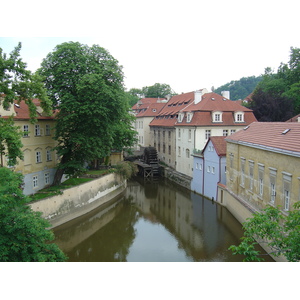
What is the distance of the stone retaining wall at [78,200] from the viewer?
17531 millimetres

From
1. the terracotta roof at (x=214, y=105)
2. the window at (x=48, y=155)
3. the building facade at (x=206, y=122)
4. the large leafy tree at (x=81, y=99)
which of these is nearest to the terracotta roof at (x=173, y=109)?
the terracotta roof at (x=214, y=105)

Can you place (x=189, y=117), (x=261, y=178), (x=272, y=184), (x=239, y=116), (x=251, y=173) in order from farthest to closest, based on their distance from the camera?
1. (x=189, y=117)
2. (x=239, y=116)
3. (x=251, y=173)
4. (x=261, y=178)
5. (x=272, y=184)

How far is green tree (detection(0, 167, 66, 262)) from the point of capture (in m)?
8.13

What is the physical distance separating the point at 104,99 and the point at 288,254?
1627 centimetres

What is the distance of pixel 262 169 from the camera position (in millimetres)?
15086

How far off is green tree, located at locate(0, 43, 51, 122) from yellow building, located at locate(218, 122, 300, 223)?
10.8 meters

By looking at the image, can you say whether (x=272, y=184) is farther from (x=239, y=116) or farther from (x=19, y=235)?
(x=239, y=116)

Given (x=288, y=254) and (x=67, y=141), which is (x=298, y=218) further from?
(x=67, y=141)

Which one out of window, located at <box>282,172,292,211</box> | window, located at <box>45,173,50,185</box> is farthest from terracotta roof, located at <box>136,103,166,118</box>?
window, located at <box>282,172,292,211</box>

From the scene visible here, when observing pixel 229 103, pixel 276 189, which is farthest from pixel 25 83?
pixel 229 103

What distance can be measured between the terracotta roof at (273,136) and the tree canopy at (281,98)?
13.9 meters

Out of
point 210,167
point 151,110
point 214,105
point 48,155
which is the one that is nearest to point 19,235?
point 48,155

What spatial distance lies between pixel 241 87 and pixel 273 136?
283 ft

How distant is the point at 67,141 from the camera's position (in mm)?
21438
